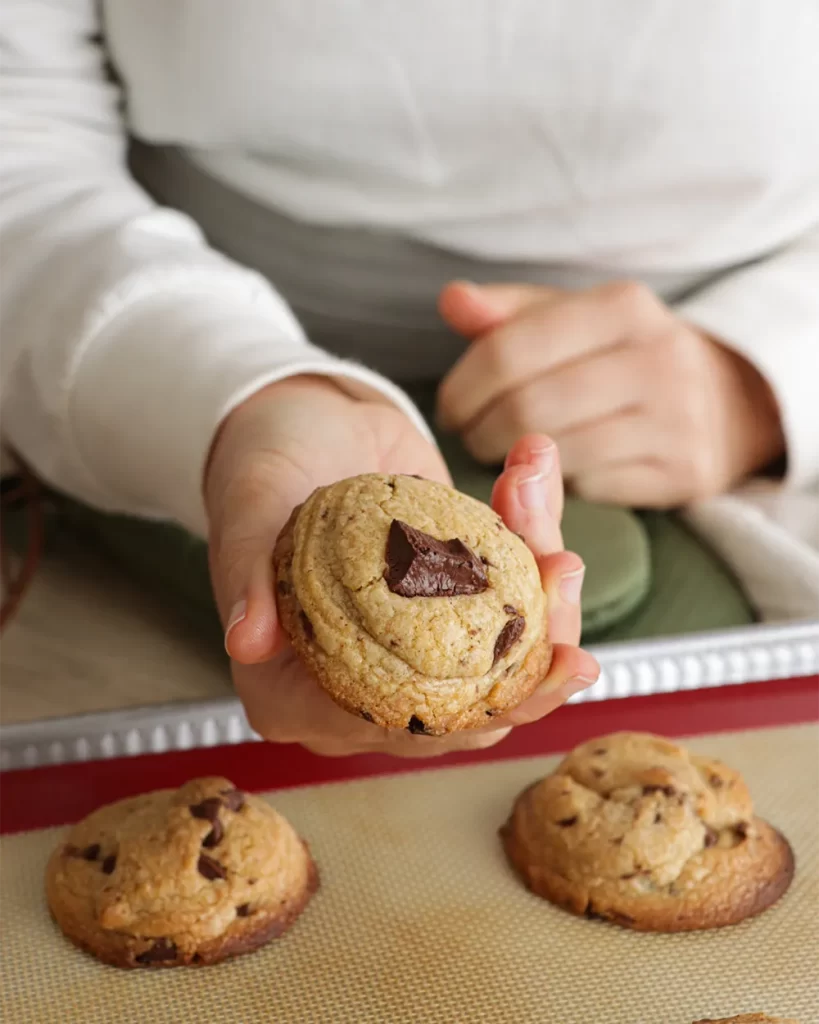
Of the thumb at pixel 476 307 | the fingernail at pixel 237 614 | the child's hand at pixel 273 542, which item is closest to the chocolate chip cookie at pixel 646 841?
the child's hand at pixel 273 542

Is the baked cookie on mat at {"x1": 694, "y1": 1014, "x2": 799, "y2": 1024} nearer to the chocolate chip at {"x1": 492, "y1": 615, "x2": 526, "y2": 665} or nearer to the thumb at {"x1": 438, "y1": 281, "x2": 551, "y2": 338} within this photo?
the chocolate chip at {"x1": 492, "y1": 615, "x2": 526, "y2": 665}

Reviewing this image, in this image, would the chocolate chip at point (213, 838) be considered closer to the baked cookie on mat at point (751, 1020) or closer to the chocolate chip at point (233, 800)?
the chocolate chip at point (233, 800)

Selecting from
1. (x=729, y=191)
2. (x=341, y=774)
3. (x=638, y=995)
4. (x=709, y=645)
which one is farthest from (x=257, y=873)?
(x=729, y=191)

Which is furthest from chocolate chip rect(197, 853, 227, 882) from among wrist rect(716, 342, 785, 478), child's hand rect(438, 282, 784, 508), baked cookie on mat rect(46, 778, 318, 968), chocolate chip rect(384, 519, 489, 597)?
wrist rect(716, 342, 785, 478)

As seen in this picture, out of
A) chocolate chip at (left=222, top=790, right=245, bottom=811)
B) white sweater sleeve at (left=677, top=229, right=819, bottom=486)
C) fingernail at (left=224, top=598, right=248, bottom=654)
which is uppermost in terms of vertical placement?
fingernail at (left=224, top=598, right=248, bottom=654)

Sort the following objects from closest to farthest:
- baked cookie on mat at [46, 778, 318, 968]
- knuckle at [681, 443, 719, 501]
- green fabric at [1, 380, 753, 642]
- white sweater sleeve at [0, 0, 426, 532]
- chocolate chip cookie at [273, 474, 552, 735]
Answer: chocolate chip cookie at [273, 474, 552, 735] → baked cookie on mat at [46, 778, 318, 968] → white sweater sleeve at [0, 0, 426, 532] → green fabric at [1, 380, 753, 642] → knuckle at [681, 443, 719, 501]

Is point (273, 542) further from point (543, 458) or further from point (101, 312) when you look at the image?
point (101, 312)
